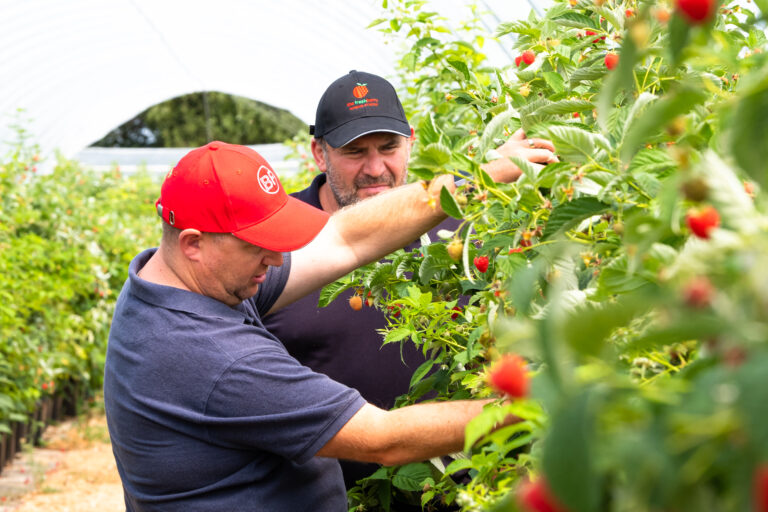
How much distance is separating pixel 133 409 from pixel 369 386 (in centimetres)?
92

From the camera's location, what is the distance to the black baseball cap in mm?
3141

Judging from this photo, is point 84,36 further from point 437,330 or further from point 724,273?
point 724,273

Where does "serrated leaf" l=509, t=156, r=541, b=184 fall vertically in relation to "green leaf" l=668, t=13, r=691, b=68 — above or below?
below

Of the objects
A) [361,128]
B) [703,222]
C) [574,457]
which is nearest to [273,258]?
[361,128]

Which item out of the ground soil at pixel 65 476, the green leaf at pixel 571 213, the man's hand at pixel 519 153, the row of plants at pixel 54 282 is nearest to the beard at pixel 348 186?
the man's hand at pixel 519 153

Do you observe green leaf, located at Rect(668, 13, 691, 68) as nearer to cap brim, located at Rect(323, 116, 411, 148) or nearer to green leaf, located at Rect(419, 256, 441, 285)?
green leaf, located at Rect(419, 256, 441, 285)

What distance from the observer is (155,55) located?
14766 mm

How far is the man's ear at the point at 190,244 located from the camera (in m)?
2.02

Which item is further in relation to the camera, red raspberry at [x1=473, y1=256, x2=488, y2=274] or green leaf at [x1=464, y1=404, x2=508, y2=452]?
red raspberry at [x1=473, y1=256, x2=488, y2=274]

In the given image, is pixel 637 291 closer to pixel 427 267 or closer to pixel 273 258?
pixel 427 267

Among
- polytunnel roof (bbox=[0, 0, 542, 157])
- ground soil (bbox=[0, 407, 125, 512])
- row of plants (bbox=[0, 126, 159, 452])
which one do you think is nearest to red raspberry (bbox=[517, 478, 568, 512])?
row of plants (bbox=[0, 126, 159, 452])

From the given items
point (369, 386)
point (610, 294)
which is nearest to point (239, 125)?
point (369, 386)

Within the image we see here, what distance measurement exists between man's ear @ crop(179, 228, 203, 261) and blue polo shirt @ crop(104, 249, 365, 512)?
0.34 ft

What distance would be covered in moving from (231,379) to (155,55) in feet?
45.7
